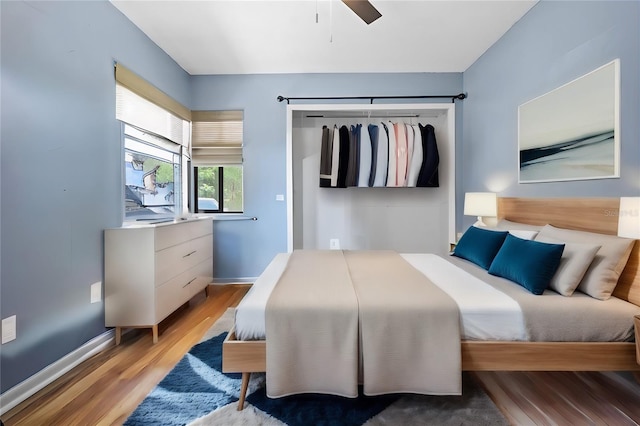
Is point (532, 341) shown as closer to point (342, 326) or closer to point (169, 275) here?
point (342, 326)

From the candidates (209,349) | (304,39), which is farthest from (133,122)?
(209,349)

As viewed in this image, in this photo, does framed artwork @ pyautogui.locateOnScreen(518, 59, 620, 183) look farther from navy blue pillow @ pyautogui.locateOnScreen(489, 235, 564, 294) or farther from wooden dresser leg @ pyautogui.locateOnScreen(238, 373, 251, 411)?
wooden dresser leg @ pyautogui.locateOnScreen(238, 373, 251, 411)

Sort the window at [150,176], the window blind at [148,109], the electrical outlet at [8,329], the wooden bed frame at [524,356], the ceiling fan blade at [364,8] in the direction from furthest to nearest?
the window at [150,176], the window blind at [148,109], the ceiling fan blade at [364,8], the electrical outlet at [8,329], the wooden bed frame at [524,356]

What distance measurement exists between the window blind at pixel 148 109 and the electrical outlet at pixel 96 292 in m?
1.23

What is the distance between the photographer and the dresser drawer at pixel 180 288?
2092 millimetres

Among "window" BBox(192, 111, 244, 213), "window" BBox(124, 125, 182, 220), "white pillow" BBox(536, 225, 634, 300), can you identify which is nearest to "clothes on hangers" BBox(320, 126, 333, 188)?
"window" BBox(192, 111, 244, 213)

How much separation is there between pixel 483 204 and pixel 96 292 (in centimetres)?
310

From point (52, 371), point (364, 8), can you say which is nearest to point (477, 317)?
point (364, 8)

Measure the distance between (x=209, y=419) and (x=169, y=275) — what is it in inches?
48.5

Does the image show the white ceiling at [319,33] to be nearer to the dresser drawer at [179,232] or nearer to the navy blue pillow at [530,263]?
the dresser drawer at [179,232]

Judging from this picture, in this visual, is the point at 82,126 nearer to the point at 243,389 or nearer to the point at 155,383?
the point at 155,383

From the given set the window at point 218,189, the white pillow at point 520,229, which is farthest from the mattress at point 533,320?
the window at point 218,189

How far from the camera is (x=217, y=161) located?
3367mm

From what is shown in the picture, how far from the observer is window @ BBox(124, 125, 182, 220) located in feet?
7.56
